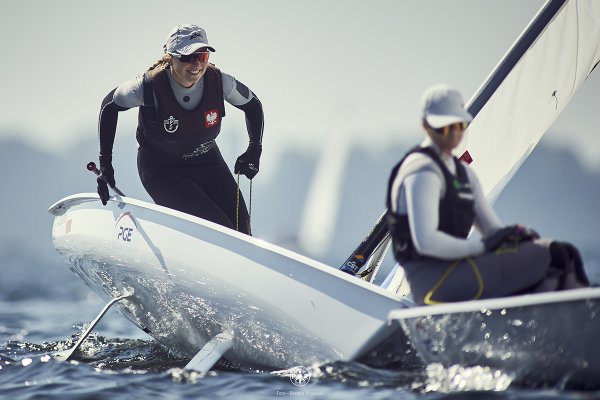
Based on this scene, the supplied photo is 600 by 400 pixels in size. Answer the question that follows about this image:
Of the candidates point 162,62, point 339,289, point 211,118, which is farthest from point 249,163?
point 339,289

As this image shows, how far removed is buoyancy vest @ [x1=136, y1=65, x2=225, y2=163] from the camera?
17.2 ft

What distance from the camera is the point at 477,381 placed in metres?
3.79

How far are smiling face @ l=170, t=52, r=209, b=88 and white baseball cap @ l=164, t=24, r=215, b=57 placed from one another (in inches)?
2.0

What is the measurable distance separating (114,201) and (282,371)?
53.3 inches

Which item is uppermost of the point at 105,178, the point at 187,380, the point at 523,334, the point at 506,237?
the point at 105,178

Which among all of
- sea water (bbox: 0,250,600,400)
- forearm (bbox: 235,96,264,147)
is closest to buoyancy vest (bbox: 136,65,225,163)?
forearm (bbox: 235,96,264,147)

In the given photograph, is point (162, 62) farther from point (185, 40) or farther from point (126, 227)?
point (126, 227)

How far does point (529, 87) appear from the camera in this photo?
5.98 meters

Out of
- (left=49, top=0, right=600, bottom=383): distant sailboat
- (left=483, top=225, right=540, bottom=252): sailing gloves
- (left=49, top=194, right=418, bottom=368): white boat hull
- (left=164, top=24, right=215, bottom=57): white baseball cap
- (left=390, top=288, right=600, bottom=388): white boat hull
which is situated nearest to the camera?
(left=390, top=288, right=600, bottom=388): white boat hull

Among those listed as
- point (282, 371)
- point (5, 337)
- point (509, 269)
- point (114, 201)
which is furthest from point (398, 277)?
point (5, 337)

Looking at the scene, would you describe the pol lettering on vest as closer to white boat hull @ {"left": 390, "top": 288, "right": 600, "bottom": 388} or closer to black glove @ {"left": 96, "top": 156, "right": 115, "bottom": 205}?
black glove @ {"left": 96, "top": 156, "right": 115, "bottom": 205}

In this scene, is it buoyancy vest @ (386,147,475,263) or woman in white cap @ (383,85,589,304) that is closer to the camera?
woman in white cap @ (383,85,589,304)

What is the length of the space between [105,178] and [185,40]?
0.87 m

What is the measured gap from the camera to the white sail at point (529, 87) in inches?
231
